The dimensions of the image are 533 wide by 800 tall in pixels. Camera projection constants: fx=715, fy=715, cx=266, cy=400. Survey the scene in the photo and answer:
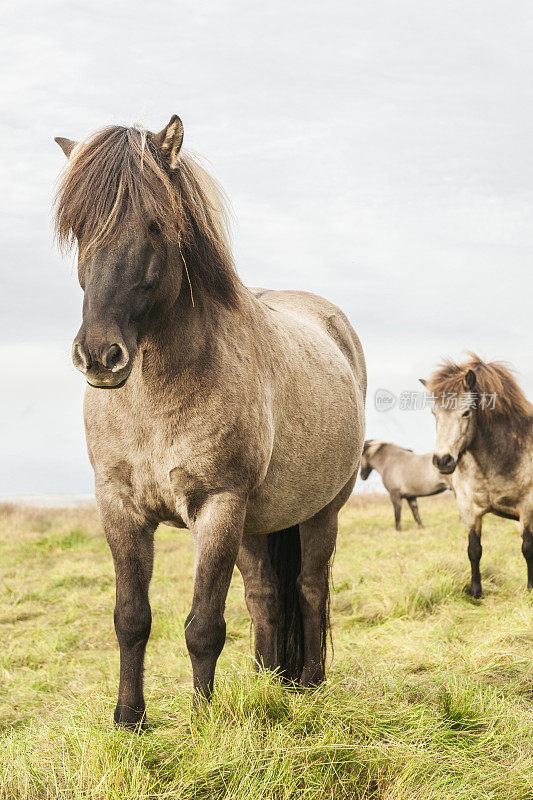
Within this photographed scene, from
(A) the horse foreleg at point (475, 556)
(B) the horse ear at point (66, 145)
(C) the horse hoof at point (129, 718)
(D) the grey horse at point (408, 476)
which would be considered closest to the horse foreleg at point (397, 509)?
(D) the grey horse at point (408, 476)

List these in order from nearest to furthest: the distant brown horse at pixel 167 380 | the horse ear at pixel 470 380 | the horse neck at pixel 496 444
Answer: the distant brown horse at pixel 167 380, the horse ear at pixel 470 380, the horse neck at pixel 496 444

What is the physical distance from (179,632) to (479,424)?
382 cm

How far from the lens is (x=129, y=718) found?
8.52 ft

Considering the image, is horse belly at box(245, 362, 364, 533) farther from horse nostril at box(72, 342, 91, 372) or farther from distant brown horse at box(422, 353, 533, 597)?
distant brown horse at box(422, 353, 533, 597)

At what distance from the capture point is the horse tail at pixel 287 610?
374 centimetres

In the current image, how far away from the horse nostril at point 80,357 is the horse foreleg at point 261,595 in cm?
176

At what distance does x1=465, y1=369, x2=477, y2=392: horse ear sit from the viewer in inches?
289

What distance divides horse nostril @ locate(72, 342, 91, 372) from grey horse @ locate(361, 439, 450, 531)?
1220 centimetres

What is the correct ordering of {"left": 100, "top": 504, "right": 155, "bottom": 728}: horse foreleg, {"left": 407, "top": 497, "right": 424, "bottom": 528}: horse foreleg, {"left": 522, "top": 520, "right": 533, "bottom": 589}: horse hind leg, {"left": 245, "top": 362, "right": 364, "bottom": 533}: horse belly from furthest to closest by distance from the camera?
{"left": 407, "top": 497, "right": 424, "bottom": 528}: horse foreleg
{"left": 522, "top": 520, "right": 533, "bottom": 589}: horse hind leg
{"left": 245, "top": 362, "right": 364, "bottom": 533}: horse belly
{"left": 100, "top": 504, "right": 155, "bottom": 728}: horse foreleg

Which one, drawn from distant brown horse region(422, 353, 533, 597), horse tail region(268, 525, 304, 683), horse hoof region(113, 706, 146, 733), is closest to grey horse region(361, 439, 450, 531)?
distant brown horse region(422, 353, 533, 597)

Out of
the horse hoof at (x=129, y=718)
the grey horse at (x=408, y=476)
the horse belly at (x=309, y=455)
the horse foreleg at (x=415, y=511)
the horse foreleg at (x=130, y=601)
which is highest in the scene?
the horse belly at (x=309, y=455)

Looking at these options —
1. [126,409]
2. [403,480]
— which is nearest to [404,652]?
[126,409]

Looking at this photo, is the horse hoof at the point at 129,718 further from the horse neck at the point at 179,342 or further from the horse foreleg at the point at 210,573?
the horse neck at the point at 179,342

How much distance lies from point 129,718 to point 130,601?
0.43 meters
